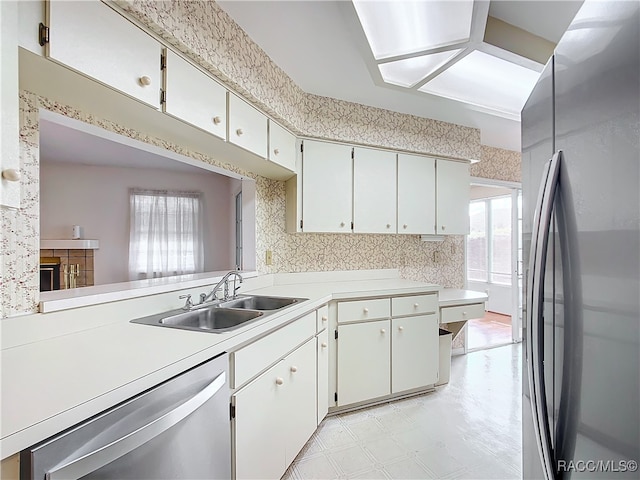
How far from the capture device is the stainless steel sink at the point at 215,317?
1.57m

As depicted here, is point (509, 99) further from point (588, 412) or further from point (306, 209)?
point (588, 412)

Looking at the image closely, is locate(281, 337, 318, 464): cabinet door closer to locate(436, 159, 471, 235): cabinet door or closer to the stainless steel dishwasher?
the stainless steel dishwasher

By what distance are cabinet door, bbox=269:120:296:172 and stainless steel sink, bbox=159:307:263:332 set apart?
1.03 m

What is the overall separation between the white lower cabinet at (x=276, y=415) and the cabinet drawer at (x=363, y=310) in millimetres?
409

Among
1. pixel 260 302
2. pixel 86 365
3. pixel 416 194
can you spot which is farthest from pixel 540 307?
pixel 416 194

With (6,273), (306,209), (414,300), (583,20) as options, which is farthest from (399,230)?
(6,273)

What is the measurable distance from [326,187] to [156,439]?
2037 millimetres

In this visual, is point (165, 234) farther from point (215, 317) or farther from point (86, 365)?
point (86, 365)

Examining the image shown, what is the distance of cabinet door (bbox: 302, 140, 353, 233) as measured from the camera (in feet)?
8.20

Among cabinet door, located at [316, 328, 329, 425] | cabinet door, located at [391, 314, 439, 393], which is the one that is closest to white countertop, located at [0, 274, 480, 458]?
cabinet door, located at [316, 328, 329, 425]

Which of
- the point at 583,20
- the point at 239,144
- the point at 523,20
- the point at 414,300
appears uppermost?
the point at 523,20

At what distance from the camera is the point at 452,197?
3.13m

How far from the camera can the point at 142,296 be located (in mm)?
1467

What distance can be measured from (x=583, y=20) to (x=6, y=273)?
5.66ft
